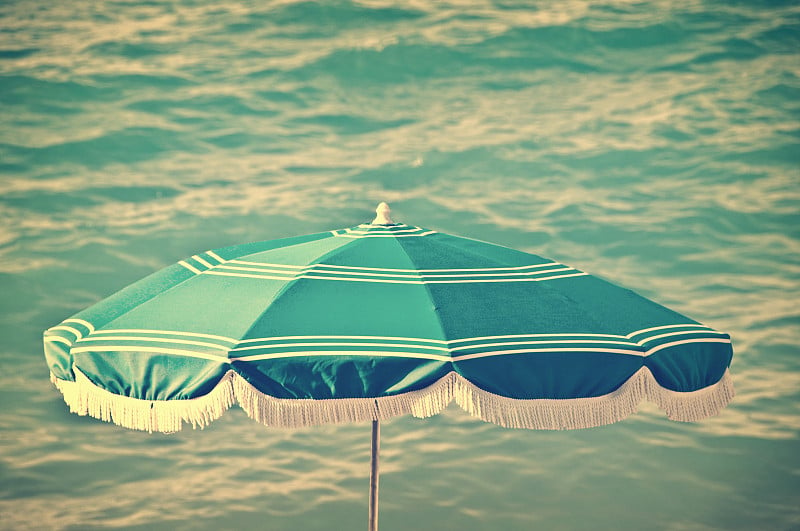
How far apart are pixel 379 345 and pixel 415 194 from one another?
339 cm

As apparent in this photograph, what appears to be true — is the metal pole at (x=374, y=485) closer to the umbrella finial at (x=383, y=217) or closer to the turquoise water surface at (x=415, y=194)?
the umbrella finial at (x=383, y=217)

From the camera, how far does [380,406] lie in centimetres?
298

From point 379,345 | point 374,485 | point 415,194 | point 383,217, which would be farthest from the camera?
point 415,194

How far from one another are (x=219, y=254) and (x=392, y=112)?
2972 millimetres

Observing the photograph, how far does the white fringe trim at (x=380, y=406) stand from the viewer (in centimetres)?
298

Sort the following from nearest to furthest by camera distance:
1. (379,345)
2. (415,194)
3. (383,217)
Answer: (379,345) < (383,217) < (415,194)

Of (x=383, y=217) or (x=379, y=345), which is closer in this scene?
(x=379, y=345)

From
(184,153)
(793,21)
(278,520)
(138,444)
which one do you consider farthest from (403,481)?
(793,21)

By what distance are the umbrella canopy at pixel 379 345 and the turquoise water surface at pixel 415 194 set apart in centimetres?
254

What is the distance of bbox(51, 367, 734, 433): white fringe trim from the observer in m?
2.98

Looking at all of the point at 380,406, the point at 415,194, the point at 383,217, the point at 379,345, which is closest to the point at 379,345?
the point at 379,345

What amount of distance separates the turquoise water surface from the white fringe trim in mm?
2757

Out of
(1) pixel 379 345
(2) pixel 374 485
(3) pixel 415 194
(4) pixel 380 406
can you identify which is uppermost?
(1) pixel 379 345

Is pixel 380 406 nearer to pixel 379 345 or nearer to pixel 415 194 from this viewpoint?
pixel 379 345
